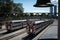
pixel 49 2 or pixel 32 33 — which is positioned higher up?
pixel 49 2

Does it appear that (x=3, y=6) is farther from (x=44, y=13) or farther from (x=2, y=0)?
(x=44, y=13)

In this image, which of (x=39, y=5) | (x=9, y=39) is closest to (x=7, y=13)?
(x=9, y=39)

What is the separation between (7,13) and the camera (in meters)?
74.8

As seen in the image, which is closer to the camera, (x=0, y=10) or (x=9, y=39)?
(x=9, y=39)

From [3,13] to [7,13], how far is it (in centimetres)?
298

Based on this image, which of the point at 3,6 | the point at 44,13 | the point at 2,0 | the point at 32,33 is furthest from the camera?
the point at 44,13

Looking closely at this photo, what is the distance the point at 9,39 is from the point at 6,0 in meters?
58.8

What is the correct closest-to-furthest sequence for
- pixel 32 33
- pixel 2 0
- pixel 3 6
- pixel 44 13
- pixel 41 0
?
pixel 41 0 → pixel 32 33 → pixel 3 6 → pixel 2 0 → pixel 44 13

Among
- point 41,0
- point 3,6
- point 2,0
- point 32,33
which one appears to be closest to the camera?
point 41,0

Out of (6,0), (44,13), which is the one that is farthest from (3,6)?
(44,13)

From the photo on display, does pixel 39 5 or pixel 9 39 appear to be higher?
pixel 39 5

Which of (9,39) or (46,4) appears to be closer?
(46,4)

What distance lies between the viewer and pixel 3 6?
234 ft

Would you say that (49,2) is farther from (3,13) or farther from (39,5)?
(3,13)
